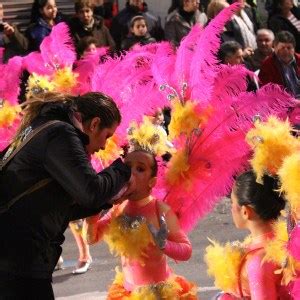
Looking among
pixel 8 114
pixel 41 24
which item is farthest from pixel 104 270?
pixel 41 24

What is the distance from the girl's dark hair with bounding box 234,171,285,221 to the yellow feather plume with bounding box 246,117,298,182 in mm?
51

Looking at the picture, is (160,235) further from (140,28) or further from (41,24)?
(41,24)

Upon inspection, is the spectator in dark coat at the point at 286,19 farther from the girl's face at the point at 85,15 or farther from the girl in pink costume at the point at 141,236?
the girl in pink costume at the point at 141,236

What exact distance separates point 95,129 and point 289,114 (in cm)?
Answer: 131

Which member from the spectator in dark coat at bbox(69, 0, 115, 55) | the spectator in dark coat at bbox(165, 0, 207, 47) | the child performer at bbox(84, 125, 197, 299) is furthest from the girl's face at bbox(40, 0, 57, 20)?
the child performer at bbox(84, 125, 197, 299)

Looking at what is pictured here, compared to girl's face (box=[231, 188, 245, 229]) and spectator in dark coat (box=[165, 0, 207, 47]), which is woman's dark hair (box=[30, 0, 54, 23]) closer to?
spectator in dark coat (box=[165, 0, 207, 47])

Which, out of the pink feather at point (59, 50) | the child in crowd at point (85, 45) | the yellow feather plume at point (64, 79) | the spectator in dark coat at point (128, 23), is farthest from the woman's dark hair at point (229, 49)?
the yellow feather plume at point (64, 79)

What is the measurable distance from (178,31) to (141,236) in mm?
6157

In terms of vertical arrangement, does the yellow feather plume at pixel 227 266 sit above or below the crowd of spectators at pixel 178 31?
above

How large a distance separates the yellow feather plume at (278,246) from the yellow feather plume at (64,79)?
2.20 m

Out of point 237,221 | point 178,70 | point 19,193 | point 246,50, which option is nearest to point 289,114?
point 178,70

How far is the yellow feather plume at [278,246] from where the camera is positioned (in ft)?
11.8

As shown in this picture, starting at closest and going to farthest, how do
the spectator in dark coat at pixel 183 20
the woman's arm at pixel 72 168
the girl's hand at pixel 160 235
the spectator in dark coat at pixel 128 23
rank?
the woman's arm at pixel 72 168, the girl's hand at pixel 160 235, the spectator in dark coat at pixel 183 20, the spectator in dark coat at pixel 128 23

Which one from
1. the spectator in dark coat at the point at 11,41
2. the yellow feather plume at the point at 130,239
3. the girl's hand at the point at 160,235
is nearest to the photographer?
the girl's hand at the point at 160,235
